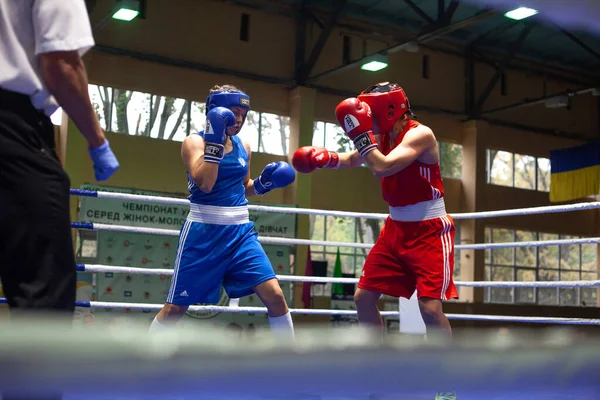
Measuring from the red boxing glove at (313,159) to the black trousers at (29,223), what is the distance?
72.4 inches

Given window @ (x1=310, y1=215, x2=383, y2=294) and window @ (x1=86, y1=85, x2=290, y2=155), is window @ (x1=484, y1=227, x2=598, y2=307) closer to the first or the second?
window @ (x1=310, y1=215, x2=383, y2=294)

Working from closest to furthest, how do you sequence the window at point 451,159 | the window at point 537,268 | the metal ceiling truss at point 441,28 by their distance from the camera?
the metal ceiling truss at point 441,28
the window at point 451,159
the window at point 537,268

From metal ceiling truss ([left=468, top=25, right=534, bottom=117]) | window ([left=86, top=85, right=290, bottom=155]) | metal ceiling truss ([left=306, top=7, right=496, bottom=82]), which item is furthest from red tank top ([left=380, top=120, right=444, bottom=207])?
metal ceiling truss ([left=468, top=25, right=534, bottom=117])

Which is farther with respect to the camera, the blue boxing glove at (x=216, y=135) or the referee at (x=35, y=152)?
the blue boxing glove at (x=216, y=135)

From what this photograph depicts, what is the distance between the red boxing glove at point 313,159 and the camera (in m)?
3.03

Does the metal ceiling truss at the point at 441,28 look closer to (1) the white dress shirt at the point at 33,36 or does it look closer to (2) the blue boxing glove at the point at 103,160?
(2) the blue boxing glove at the point at 103,160

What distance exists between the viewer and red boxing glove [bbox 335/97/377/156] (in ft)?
8.54

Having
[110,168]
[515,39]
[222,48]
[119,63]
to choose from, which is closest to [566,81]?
[515,39]

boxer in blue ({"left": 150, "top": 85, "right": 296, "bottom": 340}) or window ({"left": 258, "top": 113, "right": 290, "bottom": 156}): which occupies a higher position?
window ({"left": 258, "top": 113, "right": 290, "bottom": 156})

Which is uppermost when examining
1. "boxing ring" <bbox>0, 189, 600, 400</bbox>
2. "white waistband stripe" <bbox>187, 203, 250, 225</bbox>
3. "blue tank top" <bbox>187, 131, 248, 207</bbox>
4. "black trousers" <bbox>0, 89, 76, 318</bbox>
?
"blue tank top" <bbox>187, 131, 248, 207</bbox>

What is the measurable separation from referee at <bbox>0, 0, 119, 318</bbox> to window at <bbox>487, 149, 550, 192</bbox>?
13.7 meters

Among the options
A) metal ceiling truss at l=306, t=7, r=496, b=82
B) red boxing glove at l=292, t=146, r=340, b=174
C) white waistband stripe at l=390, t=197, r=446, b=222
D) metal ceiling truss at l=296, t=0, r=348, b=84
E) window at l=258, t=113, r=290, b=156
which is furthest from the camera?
window at l=258, t=113, r=290, b=156

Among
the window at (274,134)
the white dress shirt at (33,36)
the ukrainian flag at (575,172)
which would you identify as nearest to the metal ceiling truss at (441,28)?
the window at (274,134)

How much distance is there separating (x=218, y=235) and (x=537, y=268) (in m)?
13.4
